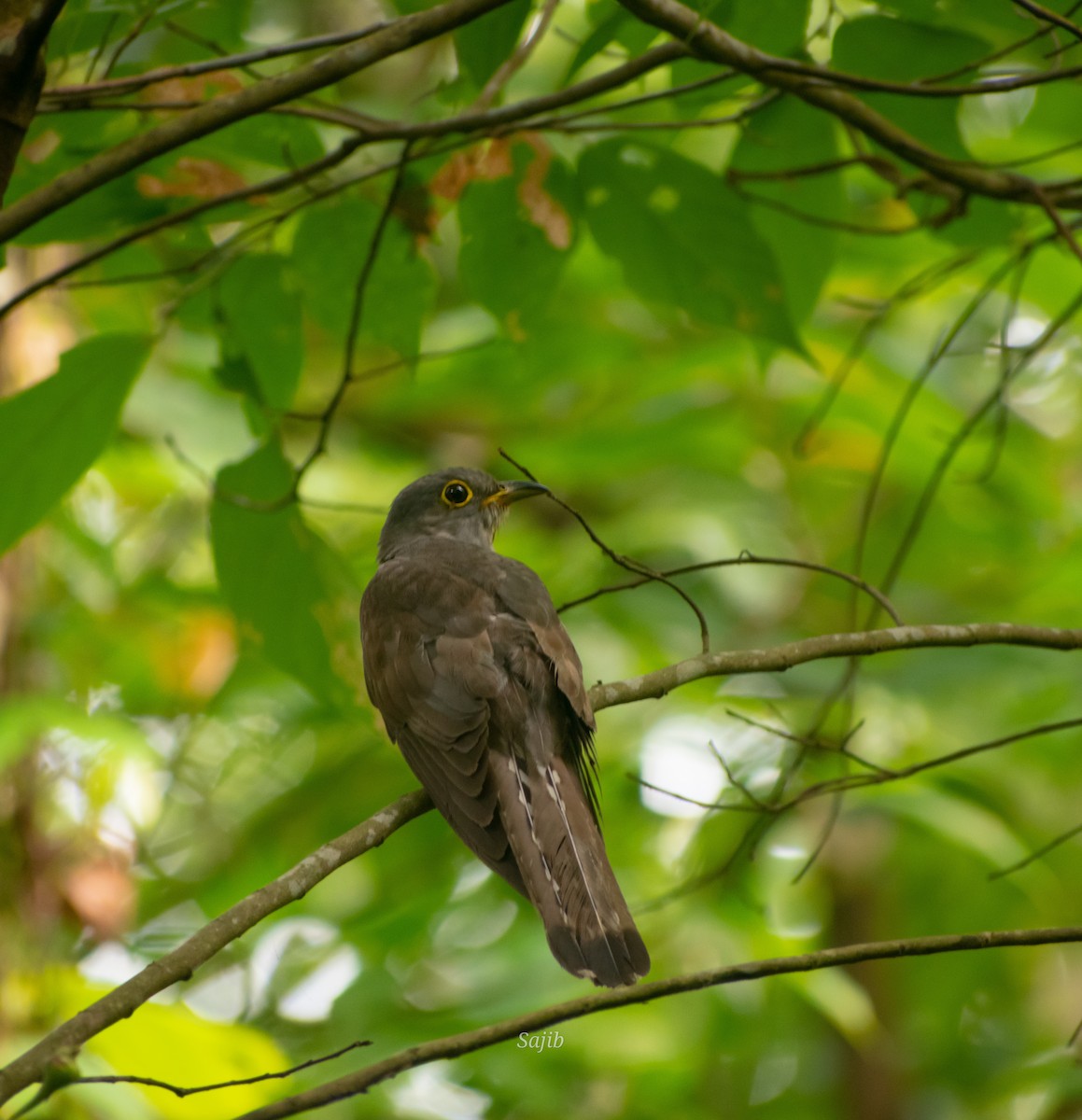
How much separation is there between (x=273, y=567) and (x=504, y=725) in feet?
2.50

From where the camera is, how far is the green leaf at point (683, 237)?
3.16m

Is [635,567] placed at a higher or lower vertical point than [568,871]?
higher

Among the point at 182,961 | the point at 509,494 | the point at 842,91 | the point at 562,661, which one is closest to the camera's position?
the point at 182,961

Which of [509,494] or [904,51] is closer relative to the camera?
[904,51]

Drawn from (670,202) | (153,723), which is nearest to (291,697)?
(153,723)

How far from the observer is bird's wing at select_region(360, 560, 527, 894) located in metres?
3.16

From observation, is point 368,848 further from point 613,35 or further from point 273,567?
point 613,35

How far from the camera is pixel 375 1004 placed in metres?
4.75

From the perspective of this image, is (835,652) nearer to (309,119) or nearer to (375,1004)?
(309,119)

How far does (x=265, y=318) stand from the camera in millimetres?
3359

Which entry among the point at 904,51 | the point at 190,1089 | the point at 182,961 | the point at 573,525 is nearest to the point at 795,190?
the point at 904,51

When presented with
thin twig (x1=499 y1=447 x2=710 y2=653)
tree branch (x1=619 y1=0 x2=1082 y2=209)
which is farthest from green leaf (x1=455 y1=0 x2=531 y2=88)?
thin twig (x1=499 y1=447 x2=710 y2=653)

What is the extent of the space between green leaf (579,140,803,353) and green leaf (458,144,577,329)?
0.11m

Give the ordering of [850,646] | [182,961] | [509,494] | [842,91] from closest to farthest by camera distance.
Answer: [182,961] → [850,646] → [842,91] → [509,494]
